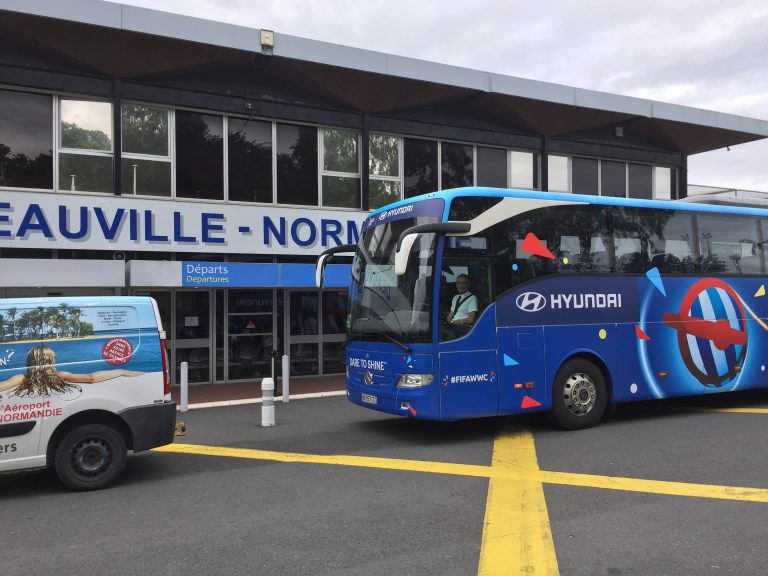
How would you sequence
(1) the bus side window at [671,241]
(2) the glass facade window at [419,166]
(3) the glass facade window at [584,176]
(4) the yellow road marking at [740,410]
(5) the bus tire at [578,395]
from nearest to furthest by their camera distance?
1. (5) the bus tire at [578,395]
2. (1) the bus side window at [671,241]
3. (4) the yellow road marking at [740,410]
4. (2) the glass facade window at [419,166]
5. (3) the glass facade window at [584,176]

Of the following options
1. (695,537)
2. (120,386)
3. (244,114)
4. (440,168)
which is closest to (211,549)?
(120,386)

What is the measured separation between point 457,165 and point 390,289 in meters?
9.84

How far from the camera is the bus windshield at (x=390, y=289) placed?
7844 mm

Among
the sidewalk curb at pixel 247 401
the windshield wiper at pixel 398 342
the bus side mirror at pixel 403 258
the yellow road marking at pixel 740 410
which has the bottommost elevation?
the sidewalk curb at pixel 247 401

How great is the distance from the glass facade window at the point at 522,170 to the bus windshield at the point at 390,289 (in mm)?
10057

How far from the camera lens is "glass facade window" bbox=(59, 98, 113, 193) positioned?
42.6 ft

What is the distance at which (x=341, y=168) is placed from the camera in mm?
15828

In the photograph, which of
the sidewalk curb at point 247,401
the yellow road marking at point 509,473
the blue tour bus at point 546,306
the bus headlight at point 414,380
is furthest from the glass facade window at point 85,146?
the bus headlight at point 414,380

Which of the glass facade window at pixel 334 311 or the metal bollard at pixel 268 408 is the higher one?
the glass facade window at pixel 334 311

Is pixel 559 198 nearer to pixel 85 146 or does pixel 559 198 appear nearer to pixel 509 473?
pixel 509 473

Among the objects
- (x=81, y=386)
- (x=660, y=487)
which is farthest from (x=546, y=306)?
(x=81, y=386)

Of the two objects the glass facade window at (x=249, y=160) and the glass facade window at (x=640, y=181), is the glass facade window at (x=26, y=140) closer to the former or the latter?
the glass facade window at (x=249, y=160)

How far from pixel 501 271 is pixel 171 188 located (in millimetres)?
8827

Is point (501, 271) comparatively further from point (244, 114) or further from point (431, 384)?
point (244, 114)
